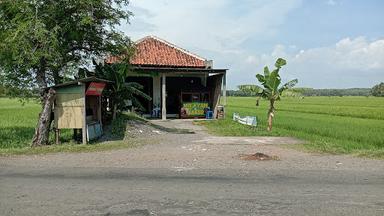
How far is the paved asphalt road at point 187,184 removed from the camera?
268 inches

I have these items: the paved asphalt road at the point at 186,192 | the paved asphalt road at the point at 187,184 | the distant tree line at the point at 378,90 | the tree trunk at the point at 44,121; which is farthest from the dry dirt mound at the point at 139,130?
the distant tree line at the point at 378,90

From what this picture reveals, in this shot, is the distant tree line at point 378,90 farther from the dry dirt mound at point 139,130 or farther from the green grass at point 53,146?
the green grass at point 53,146

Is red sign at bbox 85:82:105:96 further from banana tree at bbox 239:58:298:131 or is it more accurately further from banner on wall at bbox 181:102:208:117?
banner on wall at bbox 181:102:208:117

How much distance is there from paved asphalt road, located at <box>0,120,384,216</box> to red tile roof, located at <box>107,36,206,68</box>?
1746 cm

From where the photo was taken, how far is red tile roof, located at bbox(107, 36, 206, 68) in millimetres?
30781

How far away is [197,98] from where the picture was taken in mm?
31156

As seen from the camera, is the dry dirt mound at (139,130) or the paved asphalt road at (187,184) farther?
the dry dirt mound at (139,130)

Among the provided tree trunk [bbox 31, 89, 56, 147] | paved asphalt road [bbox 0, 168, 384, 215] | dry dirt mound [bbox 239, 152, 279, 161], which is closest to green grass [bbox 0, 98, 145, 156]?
tree trunk [bbox 31, 89, 56, 147]

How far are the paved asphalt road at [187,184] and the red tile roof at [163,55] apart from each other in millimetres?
17461

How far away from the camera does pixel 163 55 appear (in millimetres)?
31938

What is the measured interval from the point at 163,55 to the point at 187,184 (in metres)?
24.0

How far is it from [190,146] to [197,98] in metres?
15.9

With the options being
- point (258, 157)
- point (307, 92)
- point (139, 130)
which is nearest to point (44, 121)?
point (139, 130)

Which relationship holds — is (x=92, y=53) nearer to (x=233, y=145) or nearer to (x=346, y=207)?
(x=233, y=145)
